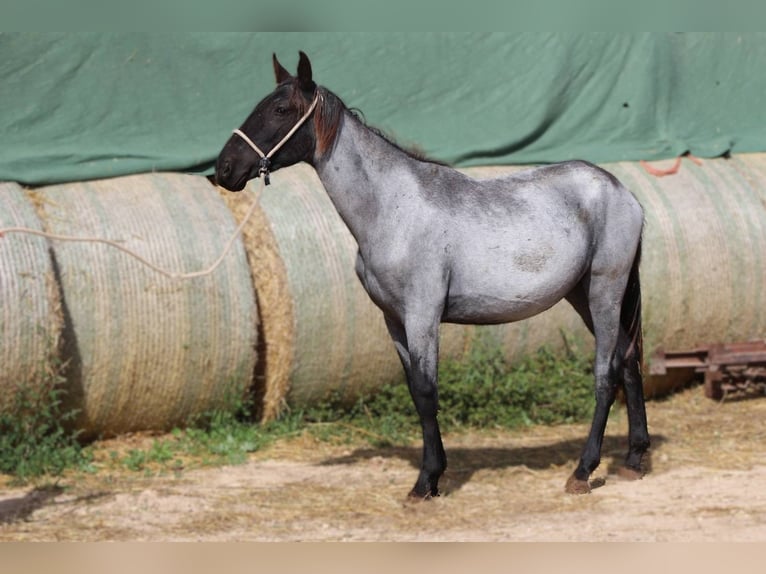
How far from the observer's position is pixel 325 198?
795cm

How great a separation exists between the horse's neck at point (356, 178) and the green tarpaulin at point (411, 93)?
1363 millimetres

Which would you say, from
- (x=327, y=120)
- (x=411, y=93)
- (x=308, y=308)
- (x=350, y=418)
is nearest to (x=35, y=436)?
(x=308, y=308)

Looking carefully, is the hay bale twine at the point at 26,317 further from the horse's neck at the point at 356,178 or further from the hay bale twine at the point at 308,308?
the horse's neck at the point at 356,178

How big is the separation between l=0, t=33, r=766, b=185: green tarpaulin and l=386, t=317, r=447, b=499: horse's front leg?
184 cm

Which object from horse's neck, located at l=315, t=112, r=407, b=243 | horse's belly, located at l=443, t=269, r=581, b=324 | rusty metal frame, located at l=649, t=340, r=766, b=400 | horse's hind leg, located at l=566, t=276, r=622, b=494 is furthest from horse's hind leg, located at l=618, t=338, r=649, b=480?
rusty metal frame, located at l=649, t=340, r=766, b=400

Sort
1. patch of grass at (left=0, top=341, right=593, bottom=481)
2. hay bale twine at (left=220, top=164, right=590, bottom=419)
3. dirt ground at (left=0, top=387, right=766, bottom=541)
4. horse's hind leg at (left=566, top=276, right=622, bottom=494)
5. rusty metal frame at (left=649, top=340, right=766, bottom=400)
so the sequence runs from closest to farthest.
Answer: dirt ground at (left=0, top=387, right=766, bottom=541)
horse's hind leg at (left=566, top=276, right=622, bottom=494)
patch of grass at (left=0, top=341, right=593, bottom=481)
hay bale twine at (left=220, top=164, right=590, bottom=419)
rusty metal frame at (left=649, top=340, right=766, bottom=400)

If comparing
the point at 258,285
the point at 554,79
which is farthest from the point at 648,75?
the point at 258,285

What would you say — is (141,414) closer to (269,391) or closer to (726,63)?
(269,391)

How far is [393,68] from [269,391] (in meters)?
2.65

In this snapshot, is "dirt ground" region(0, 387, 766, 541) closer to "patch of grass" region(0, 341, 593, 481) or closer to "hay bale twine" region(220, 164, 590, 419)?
"patch of grass" region(0, 341, 593, 481)

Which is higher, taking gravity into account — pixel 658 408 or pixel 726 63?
pixel 726 63

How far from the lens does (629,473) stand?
644cm

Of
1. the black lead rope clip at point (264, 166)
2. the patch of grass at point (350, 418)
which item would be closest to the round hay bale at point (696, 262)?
the patch of grass at point (350, 418)

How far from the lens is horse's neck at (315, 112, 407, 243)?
19.7ft
